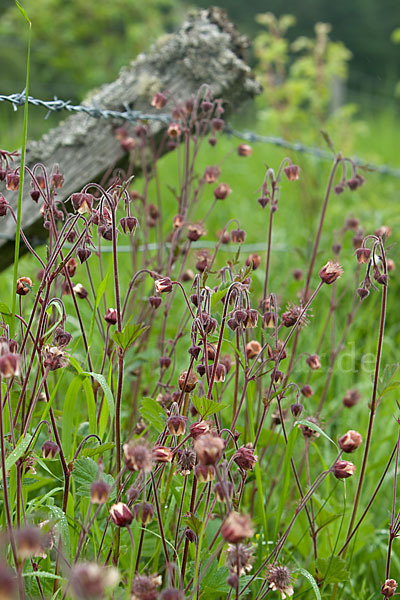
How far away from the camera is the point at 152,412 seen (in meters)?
1.10

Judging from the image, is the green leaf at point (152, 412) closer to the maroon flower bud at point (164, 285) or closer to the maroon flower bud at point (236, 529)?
the maroon flower bud at point (164, 285)

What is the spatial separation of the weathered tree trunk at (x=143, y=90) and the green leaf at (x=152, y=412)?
1.01 metres

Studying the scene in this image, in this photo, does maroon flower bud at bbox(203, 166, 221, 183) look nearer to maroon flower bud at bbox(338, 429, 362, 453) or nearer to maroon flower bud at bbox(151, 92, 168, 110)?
maroon flower bud at bbox(151, 92, 168, 110)

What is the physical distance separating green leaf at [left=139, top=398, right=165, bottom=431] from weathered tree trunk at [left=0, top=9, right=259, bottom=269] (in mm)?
1011

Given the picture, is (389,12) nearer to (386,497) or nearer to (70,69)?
(70,69)

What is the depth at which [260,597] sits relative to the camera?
114 centimetres

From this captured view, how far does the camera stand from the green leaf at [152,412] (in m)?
1.08

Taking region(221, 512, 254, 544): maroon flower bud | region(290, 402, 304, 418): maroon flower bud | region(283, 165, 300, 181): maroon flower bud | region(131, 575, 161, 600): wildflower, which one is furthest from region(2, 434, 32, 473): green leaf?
region(283, 165, 300, 181): maroon flower bud

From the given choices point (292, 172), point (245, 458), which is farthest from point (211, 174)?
point (245, 458)

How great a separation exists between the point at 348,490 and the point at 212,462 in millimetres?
1309

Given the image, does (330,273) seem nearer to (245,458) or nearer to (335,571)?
(245,458)

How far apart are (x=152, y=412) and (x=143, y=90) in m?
1.27

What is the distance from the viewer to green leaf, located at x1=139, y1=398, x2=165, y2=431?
108 cm

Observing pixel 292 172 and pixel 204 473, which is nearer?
pixel 204 473
